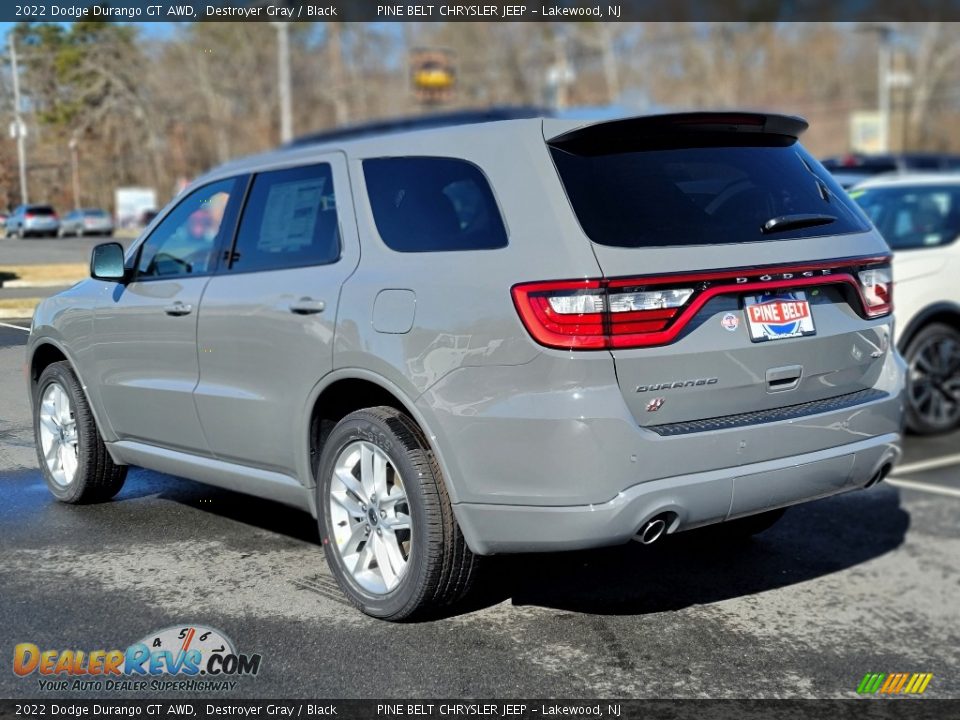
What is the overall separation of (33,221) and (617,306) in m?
2.13

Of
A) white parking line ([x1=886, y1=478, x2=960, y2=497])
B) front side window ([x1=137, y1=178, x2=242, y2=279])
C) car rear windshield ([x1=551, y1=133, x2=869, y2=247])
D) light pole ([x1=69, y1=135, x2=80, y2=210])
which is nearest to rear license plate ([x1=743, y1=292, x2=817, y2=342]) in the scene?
car rear windshield ([x1=551, y1=133, x2=869, y2=247])

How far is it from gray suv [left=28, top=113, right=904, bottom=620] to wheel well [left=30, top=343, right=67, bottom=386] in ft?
0.85

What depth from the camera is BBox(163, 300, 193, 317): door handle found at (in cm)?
470

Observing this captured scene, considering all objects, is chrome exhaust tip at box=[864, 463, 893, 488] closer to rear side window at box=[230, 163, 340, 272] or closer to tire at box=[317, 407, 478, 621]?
tire at box=[317, 407, 478, 621]

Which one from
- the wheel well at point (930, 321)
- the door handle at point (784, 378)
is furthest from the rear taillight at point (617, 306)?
the wheel well at point (930, 321)

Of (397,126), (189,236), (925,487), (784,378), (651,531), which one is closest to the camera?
(651,531)

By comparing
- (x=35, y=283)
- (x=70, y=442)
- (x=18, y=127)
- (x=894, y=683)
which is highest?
(x=18, y=127)

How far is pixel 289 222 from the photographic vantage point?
455 centimetres

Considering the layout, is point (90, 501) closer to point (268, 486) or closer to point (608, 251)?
point (268, 486)

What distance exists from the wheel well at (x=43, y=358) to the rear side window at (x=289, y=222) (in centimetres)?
114

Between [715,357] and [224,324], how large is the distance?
1932 mm

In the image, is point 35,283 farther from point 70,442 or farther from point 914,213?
point 914,213

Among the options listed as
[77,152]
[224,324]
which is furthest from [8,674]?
[77,152]

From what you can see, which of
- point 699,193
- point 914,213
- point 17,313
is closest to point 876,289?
point 699,193
